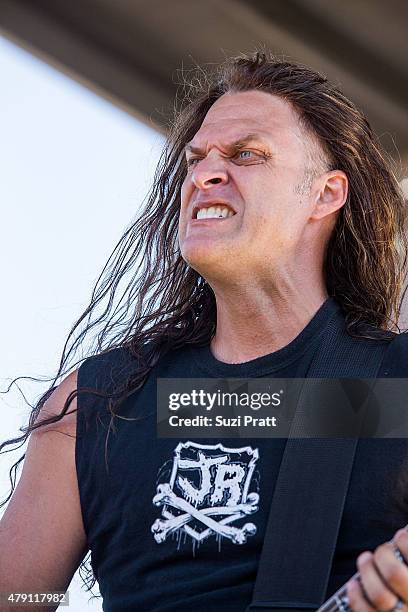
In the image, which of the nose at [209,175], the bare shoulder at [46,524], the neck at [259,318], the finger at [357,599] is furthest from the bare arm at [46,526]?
the finger at [357,599]

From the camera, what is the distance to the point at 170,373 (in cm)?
301

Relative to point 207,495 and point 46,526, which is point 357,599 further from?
point 46,526

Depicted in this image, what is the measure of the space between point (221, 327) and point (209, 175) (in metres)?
0.37

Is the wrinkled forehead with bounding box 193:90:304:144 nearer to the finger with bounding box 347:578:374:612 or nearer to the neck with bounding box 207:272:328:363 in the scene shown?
the neck with bounding box 207:272:328:363

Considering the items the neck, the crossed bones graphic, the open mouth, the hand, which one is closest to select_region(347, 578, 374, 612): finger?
the hand

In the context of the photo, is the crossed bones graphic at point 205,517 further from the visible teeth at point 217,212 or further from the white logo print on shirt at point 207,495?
the visible teeth at point 217,212

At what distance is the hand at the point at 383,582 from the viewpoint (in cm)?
206

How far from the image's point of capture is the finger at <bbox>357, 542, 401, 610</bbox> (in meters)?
2.06

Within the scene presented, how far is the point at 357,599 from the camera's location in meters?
2.11

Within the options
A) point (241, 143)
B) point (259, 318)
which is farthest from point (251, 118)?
point (259, 318)

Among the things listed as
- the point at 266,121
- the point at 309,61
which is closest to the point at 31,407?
the point at 266,121

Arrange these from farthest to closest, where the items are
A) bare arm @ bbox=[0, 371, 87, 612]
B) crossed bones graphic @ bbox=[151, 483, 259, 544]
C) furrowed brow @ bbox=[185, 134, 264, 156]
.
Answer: furrowed brow @ bbox=[185, 134, 264, 156]
bare arm @ bbox=[0, 371, 87, 612]
crossed bones graphic @ bbox=[151, 483, 259, 544]

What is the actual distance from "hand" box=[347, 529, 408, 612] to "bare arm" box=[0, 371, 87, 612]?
0.96 metres

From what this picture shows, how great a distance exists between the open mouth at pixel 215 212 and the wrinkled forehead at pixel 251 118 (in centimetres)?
23
